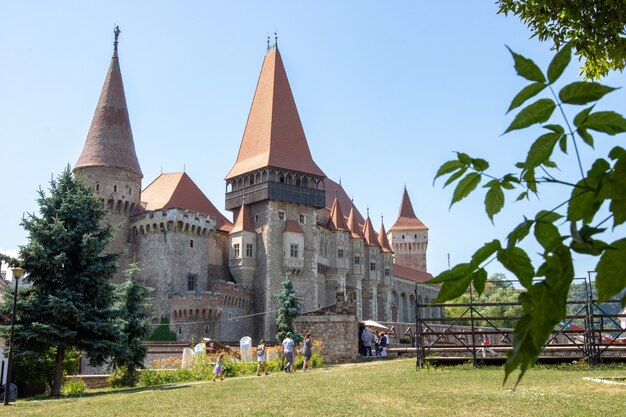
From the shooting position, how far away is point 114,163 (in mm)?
46125

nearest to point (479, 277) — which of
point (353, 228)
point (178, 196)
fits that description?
point (178, 196)

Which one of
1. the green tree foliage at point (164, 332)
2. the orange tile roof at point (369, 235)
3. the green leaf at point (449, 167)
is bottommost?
the green tree foliage at point (164, 332)

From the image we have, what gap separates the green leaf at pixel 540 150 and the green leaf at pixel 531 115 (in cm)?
6

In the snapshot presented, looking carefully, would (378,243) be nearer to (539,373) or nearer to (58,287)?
(58,287)

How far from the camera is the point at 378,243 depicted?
65125 mm

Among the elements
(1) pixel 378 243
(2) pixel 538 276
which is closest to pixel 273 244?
(1) pixel 378 243

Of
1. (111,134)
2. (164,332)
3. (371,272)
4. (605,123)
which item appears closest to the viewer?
(605,123)

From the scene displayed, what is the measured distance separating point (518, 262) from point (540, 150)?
0.24 m

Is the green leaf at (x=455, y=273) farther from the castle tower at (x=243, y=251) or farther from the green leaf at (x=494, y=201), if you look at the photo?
the castle tower at (x=243, y=251)

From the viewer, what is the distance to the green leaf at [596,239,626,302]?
4.20 feet

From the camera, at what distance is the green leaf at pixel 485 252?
4.81 ft

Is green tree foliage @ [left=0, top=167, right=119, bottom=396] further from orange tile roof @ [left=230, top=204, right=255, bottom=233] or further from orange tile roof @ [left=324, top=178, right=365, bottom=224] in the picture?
orange tile roof @ [left=324, top=178, right=365, bottom=224]

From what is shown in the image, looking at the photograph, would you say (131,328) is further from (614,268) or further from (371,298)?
(371,298)

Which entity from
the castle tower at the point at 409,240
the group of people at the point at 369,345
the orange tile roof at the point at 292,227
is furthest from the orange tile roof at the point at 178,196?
the castle tower at the point at 409,240
